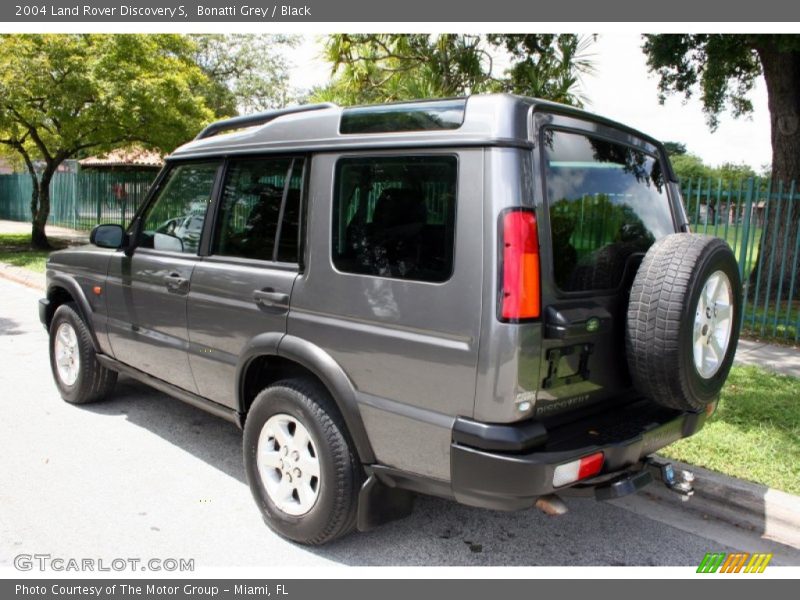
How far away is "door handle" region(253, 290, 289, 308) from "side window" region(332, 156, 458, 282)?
14.0 inches

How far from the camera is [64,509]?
149 inches

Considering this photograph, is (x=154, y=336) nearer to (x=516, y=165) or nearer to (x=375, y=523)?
(x=375, y=523)

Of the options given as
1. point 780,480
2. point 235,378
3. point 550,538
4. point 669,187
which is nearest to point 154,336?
point 235,378

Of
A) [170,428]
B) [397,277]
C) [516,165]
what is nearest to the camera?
[516,165]

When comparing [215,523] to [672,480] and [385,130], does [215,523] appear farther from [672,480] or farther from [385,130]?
[672,480]

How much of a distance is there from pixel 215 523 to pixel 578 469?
6.51 ft

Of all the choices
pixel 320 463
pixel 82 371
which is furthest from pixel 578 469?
pixel 82 371

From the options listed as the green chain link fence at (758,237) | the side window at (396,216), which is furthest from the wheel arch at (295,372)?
the green chain link fence at (758,237)

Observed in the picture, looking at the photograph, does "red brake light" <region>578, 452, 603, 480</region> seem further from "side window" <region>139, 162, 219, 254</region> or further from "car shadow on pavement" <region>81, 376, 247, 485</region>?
"side window" <region>139, 162, 219, 254</region>

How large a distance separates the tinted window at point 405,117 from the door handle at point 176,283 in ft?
4.71

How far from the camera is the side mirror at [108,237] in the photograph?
4.57 meters

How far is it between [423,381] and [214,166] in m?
2.05

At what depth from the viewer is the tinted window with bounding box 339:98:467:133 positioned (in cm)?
283

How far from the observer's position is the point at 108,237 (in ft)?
15.0
